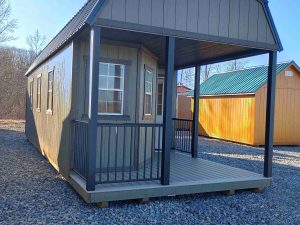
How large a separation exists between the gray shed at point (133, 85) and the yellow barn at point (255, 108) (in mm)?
7734

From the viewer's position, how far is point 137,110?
7379 mm

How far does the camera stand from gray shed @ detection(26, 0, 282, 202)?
18.0 ft

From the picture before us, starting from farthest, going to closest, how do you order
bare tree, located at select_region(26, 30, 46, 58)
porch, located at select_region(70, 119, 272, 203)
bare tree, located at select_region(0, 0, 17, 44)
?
bare tree, located at select_region(26, 30, 46, 58) < bare tree, located at select_region(0, 0, 17, 44) < porch, located at select_region(70, 119, 272, 203)

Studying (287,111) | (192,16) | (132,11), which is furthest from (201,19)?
(287,111)

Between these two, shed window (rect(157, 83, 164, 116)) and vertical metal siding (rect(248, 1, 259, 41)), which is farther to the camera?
shed window (rect(157, 83, 164, 116))

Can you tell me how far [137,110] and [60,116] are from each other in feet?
5.86

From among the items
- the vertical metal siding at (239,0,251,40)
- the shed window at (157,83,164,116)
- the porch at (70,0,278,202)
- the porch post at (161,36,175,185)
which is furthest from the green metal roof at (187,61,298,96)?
the porch post at (161,36,175,185)

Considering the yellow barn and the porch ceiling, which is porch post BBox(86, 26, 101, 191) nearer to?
the porch ceiling

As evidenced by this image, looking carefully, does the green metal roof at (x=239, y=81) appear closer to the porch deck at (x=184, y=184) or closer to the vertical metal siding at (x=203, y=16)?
the porch deck at (x=184, y=184)

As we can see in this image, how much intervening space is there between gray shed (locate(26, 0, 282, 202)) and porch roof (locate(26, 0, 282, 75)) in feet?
0.05

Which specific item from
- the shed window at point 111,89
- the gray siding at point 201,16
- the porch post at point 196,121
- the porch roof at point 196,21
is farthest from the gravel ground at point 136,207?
the gray siding at point 201,16

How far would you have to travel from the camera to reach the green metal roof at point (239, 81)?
16109 millimetres

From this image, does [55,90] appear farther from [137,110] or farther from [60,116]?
[137,110]

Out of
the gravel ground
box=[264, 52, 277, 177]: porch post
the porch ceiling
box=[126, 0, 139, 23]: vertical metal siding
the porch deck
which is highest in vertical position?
box=[126, 0, 139, 23]: vertical metal siding
